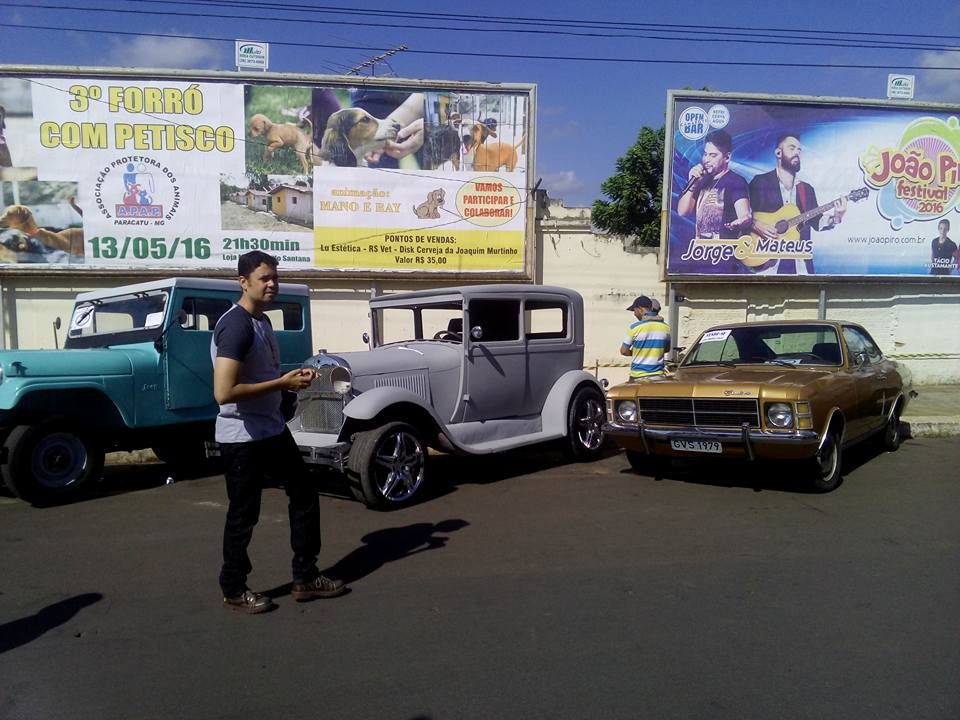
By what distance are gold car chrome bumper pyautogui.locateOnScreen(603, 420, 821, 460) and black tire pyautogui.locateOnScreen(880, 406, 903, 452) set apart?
295 cm

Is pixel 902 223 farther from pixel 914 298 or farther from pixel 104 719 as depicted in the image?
pixel 104 719

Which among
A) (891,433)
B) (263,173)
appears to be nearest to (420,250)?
(263,173)

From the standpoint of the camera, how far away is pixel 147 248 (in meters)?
12.3

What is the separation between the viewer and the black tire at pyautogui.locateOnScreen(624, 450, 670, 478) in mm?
7574

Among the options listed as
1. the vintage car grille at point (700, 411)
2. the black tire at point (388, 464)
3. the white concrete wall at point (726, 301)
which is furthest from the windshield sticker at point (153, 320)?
the white concrete wall at point (726, 301)

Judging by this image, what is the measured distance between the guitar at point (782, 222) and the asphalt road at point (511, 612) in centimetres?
748

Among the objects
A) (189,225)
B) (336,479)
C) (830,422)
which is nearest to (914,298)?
(830,422)

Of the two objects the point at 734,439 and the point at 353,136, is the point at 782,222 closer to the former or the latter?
the point at 353,136

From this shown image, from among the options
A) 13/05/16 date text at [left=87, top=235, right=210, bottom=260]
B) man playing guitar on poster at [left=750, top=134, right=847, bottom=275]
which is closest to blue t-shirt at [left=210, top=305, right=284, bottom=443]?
13/05/16 date text at [left=87, top=235, right=210, bottom=260]

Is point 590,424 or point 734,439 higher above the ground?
point 734,439

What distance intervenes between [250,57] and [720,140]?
812 cm

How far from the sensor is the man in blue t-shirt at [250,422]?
3809 millimetres

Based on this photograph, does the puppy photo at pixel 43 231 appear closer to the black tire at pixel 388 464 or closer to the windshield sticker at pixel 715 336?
the black tire at pixel 388 464

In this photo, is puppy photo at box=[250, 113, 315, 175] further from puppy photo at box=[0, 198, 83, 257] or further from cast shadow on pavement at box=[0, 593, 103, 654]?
cast shadow on pavement at box=[0, 593, 103, 654]
